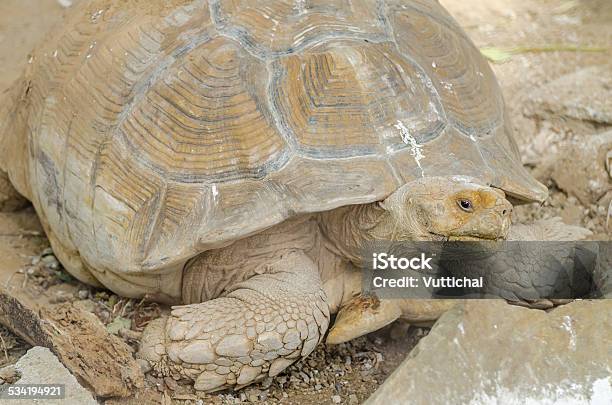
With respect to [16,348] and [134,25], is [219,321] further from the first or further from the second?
[134,25]

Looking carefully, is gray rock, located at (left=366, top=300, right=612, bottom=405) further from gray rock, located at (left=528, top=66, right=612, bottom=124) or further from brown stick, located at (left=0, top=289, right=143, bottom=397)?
gray rock, located at (left=528, top=66, right=612, bottom=124)

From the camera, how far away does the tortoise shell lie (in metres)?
3.13

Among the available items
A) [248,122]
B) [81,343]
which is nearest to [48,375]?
[81,343]

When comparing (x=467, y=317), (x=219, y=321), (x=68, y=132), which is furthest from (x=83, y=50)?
(x=467, y=317)

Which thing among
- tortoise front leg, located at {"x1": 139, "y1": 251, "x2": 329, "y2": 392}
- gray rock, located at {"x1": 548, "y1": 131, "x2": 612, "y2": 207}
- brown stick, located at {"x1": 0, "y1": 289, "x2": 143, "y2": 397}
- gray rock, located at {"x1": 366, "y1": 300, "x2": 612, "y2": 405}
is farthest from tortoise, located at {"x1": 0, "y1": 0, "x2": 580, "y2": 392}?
gray rock, located at {"x1": 548, "y1": 131, "x2": 612, "y2": 207}

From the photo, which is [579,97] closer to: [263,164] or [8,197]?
[263,164]

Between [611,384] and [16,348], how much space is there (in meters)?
2.29

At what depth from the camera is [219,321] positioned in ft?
10.2

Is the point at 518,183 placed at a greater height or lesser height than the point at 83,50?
lesser

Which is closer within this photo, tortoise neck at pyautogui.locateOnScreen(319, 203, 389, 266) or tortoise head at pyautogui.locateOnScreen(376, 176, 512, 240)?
tortoise head at pyautogui.locateOnScreen(376, 176, 512, 240)

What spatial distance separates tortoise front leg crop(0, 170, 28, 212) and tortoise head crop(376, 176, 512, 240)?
2224 mm

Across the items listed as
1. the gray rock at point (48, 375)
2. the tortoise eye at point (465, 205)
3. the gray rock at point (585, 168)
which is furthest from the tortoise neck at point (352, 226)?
the gray rock at point (585, 168)

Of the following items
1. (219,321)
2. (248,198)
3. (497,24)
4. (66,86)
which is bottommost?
(497,24)

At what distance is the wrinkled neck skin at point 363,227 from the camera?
305 centimetres
